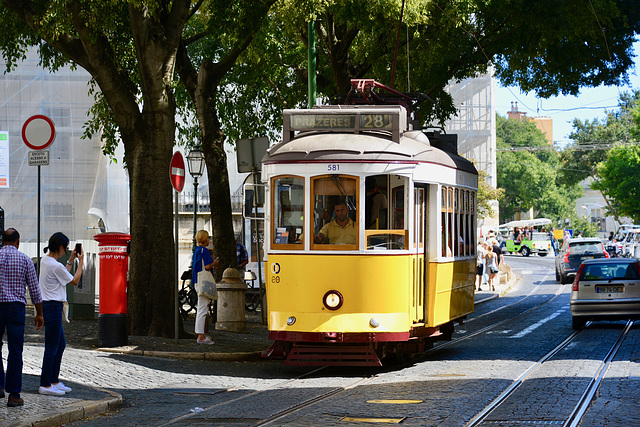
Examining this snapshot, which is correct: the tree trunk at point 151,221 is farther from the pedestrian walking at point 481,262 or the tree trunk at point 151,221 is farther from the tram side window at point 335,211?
the pedestrian walking at point 481,262

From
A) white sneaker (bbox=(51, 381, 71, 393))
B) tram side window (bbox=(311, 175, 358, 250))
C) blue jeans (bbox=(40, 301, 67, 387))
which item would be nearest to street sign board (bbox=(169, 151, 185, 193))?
tram side window (bbox=(311, 175, 358, 250))

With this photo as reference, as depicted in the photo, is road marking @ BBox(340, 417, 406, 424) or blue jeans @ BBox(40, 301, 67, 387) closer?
road marking @ BBox(340, 417, 406, 424)

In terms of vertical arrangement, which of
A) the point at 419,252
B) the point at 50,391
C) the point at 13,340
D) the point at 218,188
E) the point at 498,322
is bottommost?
the point at 498,322

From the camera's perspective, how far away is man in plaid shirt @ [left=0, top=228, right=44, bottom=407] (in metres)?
9.55

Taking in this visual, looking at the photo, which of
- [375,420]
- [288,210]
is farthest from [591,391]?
[288,210]

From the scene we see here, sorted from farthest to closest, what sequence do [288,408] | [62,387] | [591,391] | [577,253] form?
[577,253] < [591,391] < [62,387] < [288,408]

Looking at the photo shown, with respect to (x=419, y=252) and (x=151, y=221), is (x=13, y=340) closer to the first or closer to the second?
(x=419, y=252)

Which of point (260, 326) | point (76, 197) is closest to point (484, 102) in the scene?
point (76, 197)

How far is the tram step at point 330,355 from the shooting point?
12.7m

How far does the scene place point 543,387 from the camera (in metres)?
11.4

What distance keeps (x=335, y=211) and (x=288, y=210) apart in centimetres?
62

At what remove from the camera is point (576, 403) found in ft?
33.1

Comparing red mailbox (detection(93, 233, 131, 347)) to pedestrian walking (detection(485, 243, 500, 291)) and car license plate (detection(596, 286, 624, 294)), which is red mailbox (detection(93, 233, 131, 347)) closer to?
car license plate (detection(596, 286, 624, 294))

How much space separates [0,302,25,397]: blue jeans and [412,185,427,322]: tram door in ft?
17.9
